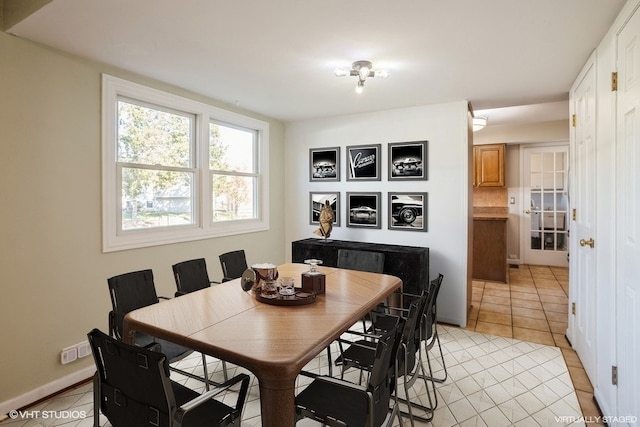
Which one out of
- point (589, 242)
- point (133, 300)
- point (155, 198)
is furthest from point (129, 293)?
point (589, 242)

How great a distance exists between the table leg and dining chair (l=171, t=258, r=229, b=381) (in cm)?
129

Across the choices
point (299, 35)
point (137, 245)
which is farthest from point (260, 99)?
point (137, 245)

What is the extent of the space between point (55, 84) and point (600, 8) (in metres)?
3.36

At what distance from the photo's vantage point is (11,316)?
220cm

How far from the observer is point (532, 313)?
3.98m

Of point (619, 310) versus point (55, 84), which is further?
point (55, 84)

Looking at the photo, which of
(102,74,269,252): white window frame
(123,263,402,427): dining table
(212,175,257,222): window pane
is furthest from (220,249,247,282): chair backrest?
(212,175,257,222): window pane

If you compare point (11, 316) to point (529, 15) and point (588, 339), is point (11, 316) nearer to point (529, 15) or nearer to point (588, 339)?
point (529, 15)

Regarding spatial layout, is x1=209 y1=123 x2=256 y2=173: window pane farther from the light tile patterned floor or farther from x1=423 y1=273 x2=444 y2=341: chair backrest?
x1=423 y1=273 x2=444 y2=341: chair backrest

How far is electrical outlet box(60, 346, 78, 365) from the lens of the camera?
244 cm

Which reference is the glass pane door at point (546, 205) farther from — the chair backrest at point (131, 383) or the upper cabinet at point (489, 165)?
the chair backrest at point (131, 383)

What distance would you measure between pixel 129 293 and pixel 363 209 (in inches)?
106

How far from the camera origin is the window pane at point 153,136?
9.48 ft

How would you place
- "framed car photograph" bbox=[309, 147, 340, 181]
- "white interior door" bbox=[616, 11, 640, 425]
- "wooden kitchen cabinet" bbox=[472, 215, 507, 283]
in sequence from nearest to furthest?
"white interior door" bbox=[616, 11, 640, 425] < "framed car photograph" bbox=[309, 147, 340, 181] < "wooden kitchen cabinet" bbox=[472, 215, 507, 283]
